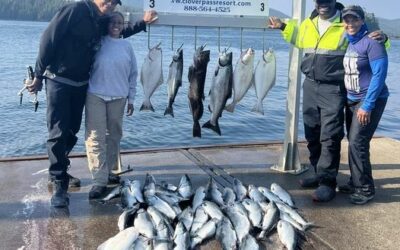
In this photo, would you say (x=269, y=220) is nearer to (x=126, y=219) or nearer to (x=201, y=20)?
(x=126, y=219)

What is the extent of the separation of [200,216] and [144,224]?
2.00 ft

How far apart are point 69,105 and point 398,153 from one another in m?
5.47

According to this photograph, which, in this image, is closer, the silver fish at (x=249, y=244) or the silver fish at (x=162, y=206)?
the silver fish at (x=249, y=244)

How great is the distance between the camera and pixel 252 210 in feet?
17.3

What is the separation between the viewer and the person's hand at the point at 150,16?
6.25 metres

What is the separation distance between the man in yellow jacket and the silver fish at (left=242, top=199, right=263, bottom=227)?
0.99 meters

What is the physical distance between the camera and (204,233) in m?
4.83

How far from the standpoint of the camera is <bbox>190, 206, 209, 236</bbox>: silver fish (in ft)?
16.1

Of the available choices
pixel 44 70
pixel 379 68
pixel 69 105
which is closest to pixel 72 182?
pixel 69 105

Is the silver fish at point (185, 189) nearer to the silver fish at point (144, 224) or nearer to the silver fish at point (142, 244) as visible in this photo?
the silver fish at point (144, 224)

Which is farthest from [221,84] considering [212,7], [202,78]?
[212,7]

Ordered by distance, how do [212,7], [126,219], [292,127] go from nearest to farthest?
[126,219] → [212,7] → [292,127]

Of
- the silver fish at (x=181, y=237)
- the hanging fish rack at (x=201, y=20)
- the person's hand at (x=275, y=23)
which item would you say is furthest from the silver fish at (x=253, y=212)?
the person's hand at (x=275, y=23)

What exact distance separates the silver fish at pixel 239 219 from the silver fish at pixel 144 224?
83cm
